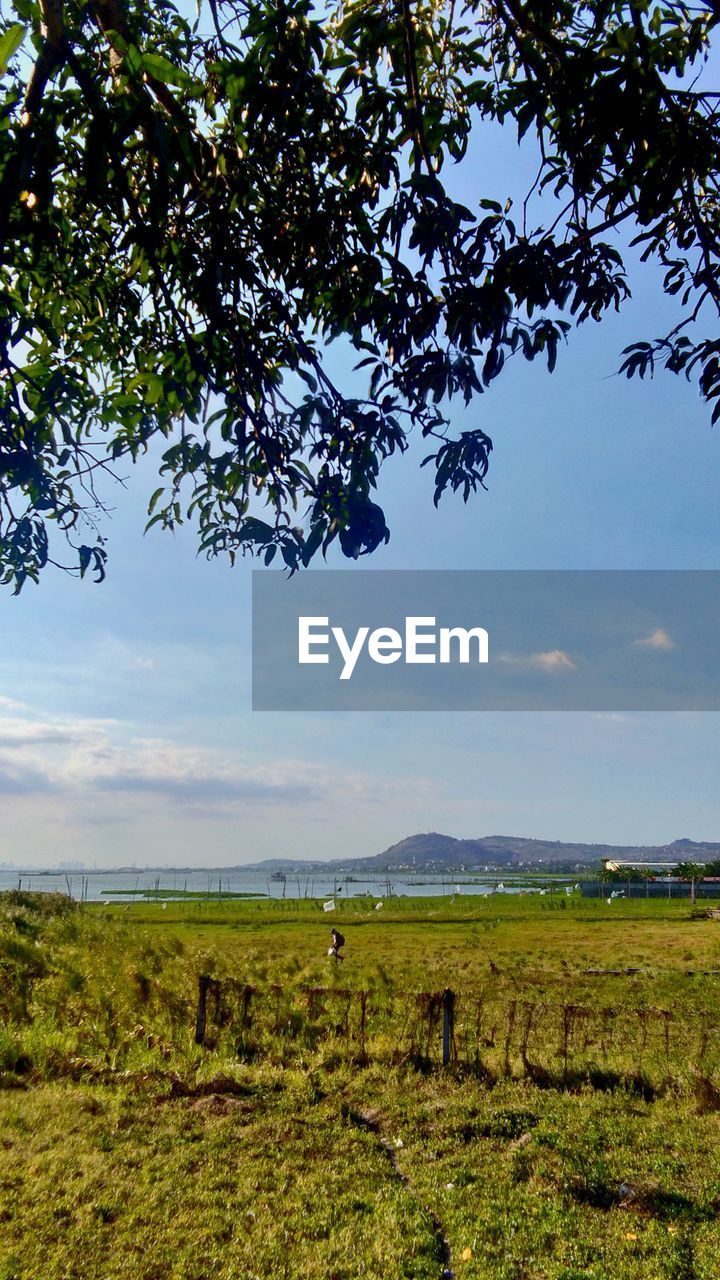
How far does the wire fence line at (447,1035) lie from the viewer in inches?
441

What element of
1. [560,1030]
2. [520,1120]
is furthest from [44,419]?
[560,1030]

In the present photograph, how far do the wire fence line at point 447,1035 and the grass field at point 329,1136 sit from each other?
6 centimetres

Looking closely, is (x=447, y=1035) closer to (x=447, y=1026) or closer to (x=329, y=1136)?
(x=447, y=1026)

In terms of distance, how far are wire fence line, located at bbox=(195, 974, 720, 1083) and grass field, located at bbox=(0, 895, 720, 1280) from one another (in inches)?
2.5

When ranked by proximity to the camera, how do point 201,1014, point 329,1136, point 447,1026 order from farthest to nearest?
point 201,1014 → point 447,1026 → point 329,1136

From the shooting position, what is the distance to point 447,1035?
1130 centimetres

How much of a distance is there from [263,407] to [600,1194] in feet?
23.2

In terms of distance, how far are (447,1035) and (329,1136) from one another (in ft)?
11.3

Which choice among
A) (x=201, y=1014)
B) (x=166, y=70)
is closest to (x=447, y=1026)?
(x=201, y=1014)

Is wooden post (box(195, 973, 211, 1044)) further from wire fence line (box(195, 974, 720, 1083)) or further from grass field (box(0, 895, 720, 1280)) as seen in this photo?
grass field (box(0, 895, 720, 1280))


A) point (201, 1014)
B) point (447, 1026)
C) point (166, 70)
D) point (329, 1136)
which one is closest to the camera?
point (166, 70)

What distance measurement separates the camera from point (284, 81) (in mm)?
4086

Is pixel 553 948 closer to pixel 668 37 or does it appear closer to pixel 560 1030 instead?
pixel 560 1030

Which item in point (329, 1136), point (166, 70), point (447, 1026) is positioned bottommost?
point (329, 1136)
